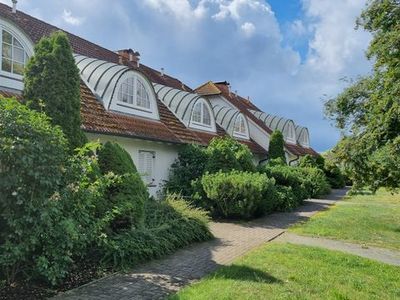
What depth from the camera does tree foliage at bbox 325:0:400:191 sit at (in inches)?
484

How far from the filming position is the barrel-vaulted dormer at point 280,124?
3741cm

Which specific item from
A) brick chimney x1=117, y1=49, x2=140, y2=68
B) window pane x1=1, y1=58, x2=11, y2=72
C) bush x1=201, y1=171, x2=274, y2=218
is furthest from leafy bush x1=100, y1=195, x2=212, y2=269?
brick chimney x1=117, y1=49, x2=140, y2=68

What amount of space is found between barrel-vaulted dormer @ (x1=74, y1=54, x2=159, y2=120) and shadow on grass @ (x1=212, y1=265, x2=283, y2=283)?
8992 millimetres

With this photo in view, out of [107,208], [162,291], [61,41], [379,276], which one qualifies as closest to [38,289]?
[162,291]

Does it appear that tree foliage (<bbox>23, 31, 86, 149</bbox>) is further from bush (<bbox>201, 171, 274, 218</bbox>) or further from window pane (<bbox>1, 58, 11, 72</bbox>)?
bush (<bbox>201, 171, 274, 218</bbox>)

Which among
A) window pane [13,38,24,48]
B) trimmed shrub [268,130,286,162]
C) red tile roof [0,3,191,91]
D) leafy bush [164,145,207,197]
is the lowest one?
leafy bush [164,145,207,197]

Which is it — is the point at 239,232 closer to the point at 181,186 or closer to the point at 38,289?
the point at 181,186

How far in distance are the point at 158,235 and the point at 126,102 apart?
8.11 meters

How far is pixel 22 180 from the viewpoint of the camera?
562cm

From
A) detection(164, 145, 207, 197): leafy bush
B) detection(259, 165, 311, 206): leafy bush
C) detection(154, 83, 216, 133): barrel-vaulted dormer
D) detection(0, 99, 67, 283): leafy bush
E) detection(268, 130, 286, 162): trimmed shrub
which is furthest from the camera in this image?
detection(268, 130, 286, 162): trimmed shrub

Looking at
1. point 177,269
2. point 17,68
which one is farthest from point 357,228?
point 17,68

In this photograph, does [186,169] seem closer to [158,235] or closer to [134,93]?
[134,93]

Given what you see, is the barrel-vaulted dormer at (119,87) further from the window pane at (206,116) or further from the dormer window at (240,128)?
the dormer window at (240,128)

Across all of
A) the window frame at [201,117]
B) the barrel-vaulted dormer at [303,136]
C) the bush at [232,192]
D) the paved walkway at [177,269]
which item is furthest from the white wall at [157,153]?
the barrel-vaulted dormer at [303,136]
